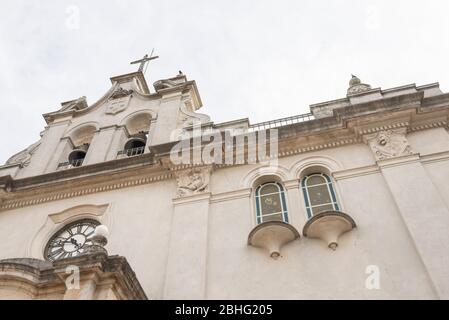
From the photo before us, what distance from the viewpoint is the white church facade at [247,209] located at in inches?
374

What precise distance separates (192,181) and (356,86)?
652 cm

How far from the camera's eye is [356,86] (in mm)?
15352

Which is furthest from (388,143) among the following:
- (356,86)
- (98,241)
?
(98,241)

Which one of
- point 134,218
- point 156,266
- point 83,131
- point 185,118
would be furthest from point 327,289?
point 83,131

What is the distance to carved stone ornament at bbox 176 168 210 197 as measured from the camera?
13.0 meters

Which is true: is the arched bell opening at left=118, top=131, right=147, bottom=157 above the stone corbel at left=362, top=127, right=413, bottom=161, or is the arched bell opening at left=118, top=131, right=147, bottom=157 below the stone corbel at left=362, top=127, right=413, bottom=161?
above

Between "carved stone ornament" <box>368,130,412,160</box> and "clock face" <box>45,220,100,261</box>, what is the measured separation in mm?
8215

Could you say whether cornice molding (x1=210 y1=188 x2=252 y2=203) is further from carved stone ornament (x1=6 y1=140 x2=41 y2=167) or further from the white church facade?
carved stone ornament (x1=6 y1=140 x2=41 y2=167)

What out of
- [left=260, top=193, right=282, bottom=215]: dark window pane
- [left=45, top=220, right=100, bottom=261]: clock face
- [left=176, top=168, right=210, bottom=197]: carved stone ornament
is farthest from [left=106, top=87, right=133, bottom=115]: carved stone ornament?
[left=260, top=193, right=282, bottom=215]: dark window pane

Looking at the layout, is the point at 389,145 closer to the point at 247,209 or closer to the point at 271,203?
the point at 271,203

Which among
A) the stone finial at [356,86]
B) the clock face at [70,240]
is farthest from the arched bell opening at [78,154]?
the stone finial at [356,86]

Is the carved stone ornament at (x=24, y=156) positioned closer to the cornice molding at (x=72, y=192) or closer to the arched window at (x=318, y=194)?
the cornice molding at (x=72, y=192)

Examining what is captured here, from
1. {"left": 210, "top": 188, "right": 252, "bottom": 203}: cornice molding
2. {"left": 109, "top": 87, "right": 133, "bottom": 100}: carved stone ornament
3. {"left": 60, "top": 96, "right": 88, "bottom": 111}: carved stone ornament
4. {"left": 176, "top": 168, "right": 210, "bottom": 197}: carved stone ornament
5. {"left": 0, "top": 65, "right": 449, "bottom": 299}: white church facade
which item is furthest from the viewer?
{"left": 60, "top": 96, "right": 88, "bottom": 111}: carved stone ornament
